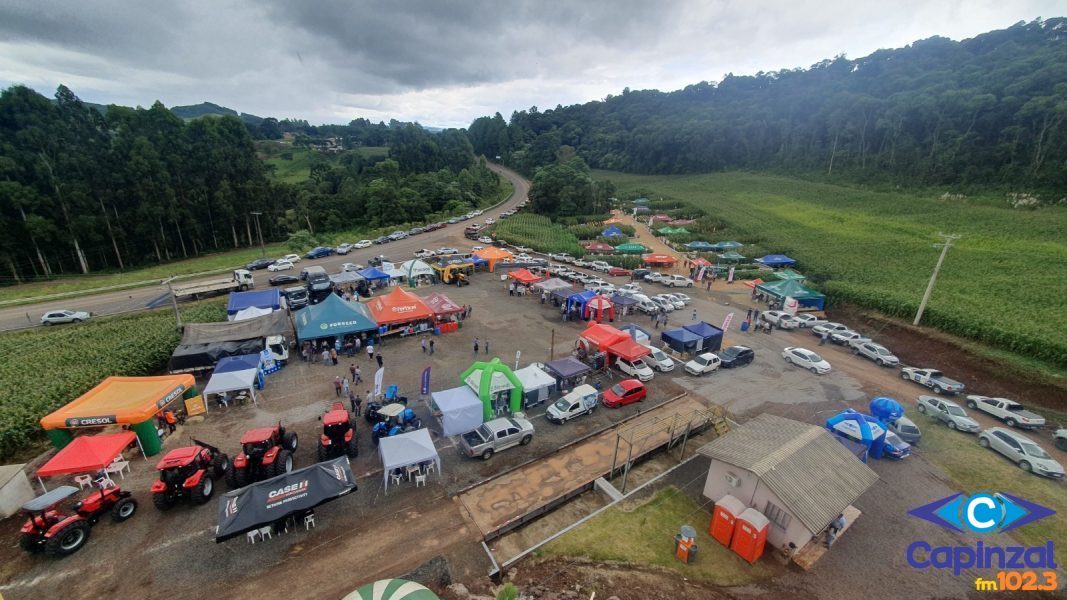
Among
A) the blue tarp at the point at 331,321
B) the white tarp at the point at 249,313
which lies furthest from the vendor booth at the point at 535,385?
the white tarp at the point at 249,313

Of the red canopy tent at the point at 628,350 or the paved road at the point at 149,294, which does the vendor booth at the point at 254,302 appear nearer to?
the paved road at the point at 149,294

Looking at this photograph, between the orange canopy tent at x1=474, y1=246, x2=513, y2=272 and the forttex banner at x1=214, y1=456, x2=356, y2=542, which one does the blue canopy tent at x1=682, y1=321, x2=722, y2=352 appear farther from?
the orange canopy tent at x1=474, y1=246, x2=513, y2=272

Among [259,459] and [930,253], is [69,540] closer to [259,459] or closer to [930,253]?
[259,459]

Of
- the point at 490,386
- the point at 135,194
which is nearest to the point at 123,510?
the point at 490,386

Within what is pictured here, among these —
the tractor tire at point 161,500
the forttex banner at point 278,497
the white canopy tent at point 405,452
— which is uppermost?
the forttex banner at point 278,497

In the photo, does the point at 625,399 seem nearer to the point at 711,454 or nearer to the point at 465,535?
the point at 711,454

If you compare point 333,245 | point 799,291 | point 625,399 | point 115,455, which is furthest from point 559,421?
point 333,245
